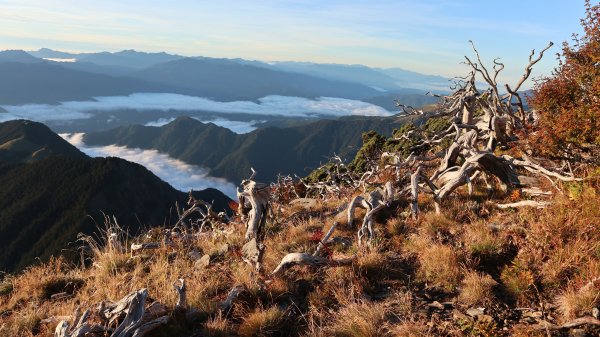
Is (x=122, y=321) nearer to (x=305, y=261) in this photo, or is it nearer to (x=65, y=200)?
(x=305, y=261)

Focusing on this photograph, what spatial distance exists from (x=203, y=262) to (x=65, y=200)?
138 meters

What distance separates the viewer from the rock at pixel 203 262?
793cm

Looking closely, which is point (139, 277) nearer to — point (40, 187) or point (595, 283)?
point (595, 283)

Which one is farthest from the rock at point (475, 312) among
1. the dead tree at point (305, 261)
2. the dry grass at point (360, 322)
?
the dead tree at point (305, 261)

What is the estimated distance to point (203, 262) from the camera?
320 inches

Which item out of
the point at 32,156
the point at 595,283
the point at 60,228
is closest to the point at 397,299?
the point at 595,283

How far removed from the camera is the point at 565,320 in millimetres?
4754

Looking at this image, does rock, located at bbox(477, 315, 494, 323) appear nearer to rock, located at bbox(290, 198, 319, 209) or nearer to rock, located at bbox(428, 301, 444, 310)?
rock, located at bbox(428, 301, 444, 310)

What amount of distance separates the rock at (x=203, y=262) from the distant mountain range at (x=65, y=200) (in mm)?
99712

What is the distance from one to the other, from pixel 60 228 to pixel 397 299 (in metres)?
129

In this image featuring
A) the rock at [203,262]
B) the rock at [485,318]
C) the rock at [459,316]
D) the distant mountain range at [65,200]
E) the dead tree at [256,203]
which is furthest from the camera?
the distant mountain range at [65,200]

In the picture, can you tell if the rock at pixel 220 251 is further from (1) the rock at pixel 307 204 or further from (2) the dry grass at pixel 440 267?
Answer: (2) the dry grass at pixel 440 267

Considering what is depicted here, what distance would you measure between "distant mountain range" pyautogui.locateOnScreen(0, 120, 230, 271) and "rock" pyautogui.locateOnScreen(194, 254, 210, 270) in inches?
3926

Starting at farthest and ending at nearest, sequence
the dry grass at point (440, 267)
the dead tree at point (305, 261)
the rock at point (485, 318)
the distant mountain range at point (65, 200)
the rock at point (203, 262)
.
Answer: the distant mountain range at point (65, 200), the rock at point (203, 262), the dead tree at point (305, 261), the dry grass at point (440, 267), the rock at point (485, 318)
